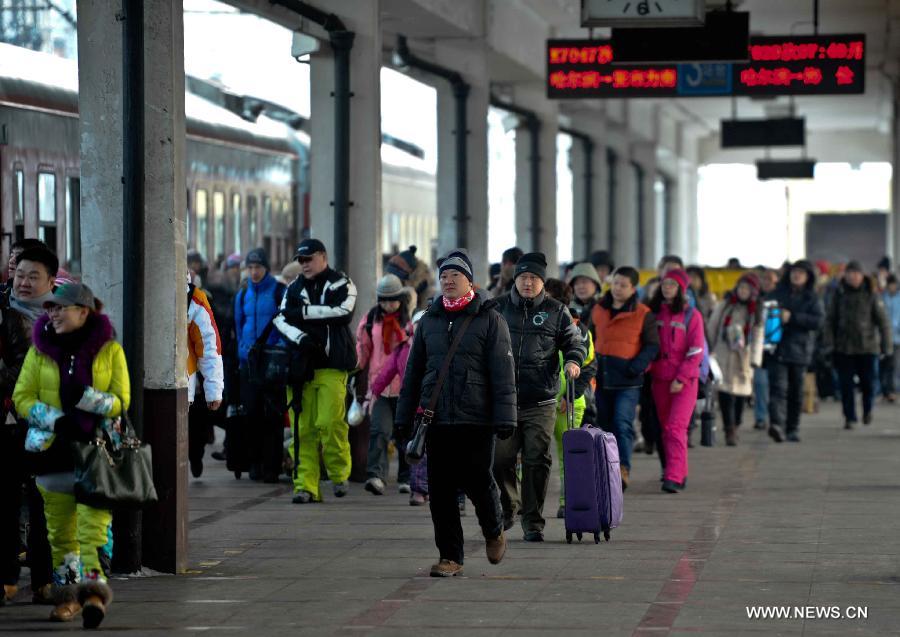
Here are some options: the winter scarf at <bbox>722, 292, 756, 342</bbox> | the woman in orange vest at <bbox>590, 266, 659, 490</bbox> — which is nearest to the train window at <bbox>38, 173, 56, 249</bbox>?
the woman in orange vest at <bbox>590, 266, 659, 490</bbox>

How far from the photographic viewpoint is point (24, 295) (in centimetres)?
892

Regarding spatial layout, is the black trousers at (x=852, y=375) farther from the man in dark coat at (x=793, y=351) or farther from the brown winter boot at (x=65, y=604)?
the brown winter boot at (x=65, y=604)

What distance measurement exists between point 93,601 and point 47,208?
29.3 feet

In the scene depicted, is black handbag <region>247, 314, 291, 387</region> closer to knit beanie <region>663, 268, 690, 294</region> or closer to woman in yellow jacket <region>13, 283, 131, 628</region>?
knit beanie <region>663, 268, 690, 294</region>

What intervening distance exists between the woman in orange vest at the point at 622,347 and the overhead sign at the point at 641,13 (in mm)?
2514

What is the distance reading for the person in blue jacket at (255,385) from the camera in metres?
14.7

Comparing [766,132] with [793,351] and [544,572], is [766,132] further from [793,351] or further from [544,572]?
[544,572]

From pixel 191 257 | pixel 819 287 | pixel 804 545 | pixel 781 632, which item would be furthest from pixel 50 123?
pixel 819 287

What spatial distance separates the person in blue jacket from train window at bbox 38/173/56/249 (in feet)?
7.85

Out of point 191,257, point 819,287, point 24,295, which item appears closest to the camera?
point 24,295

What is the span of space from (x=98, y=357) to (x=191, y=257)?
990 cm

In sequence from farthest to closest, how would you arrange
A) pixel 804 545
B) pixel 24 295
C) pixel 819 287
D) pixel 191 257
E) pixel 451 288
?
pixel 819 287 → pixel 191 257 → pixel 804 545 → pixel 451 288 → pixel 24 295

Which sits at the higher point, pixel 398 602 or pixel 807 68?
pixel 807 68

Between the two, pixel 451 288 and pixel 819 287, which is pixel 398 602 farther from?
pixel 819 287
